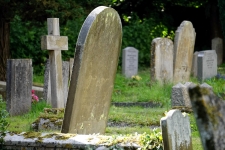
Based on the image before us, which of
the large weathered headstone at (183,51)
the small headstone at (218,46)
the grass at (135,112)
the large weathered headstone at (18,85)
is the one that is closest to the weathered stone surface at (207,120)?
the grass at (135,112)

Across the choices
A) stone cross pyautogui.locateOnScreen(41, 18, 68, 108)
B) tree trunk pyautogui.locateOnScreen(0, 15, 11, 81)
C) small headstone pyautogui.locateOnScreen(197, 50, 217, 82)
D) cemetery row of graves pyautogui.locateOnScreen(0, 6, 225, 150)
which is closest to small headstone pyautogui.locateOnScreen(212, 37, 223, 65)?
small headstone pyautogui.locateOnScreen(197, 50, 217, 82)

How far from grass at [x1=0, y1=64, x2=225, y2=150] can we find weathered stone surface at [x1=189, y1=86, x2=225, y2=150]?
4.38 meters

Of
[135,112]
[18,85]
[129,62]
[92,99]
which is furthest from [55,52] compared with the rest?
[129,62]

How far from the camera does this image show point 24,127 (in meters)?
9.95

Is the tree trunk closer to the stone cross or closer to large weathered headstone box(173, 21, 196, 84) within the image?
large weathered headstone box(173, 21, 196, 84)

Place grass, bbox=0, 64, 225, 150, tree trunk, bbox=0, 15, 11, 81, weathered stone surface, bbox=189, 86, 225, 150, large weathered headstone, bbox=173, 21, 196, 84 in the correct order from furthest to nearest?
large weathered headstone, bbox=173, 21, 196, 84 < tree trunk, bbox=0, 15, 11, 81 < grass, bbox=0, 64, 225, 150 < weathered stone surface, bbox=189, 86, 225, 150

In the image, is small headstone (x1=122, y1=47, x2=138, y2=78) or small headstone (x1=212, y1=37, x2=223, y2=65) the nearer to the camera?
small headstone (x1=122, y1=47, x2=138, y2=78)

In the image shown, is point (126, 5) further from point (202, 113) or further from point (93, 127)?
point (202, 113)

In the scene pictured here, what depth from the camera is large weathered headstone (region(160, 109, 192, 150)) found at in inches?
230

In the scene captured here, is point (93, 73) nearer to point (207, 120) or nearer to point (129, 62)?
point (207, 120)

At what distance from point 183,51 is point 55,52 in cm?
806

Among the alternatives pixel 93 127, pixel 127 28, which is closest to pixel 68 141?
pixel 93 127

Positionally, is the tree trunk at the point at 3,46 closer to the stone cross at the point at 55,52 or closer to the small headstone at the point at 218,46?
the stone cross at the point at 55,52

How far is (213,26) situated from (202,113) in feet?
79.3
